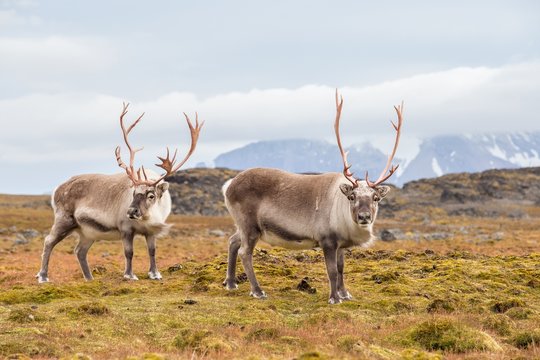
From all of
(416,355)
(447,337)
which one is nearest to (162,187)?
(447,337)

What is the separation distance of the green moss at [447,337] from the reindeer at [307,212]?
3602 millimetres

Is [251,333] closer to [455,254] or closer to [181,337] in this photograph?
[181,337]

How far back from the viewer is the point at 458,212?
114562mm

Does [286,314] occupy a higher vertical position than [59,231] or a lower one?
lower

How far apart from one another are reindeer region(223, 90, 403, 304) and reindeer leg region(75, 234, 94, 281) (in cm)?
582

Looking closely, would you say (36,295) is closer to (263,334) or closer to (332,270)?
(263,334)

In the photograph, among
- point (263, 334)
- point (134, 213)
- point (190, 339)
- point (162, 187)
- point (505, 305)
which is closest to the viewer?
point (190, 339)

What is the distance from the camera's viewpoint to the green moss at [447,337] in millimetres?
11055

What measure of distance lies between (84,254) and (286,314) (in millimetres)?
9746

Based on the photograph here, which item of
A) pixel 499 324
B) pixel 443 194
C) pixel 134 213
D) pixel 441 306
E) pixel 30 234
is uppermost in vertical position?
pixel 134 213

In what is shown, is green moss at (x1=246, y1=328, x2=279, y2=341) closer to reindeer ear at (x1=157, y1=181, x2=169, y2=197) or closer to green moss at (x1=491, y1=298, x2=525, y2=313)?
green moss at (x1=491, y1=298, x2=525, y2=313)

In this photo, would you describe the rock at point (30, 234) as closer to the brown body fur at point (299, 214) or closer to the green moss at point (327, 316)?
the brown body fur at point (299, 214)

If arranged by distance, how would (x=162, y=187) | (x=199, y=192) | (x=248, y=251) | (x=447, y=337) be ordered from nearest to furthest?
1. (x=447, y=337)
2. (x=248, y=251)
3. (x=162, y=187)
4. (x=199, y=192)

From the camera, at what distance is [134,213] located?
1936 cm
